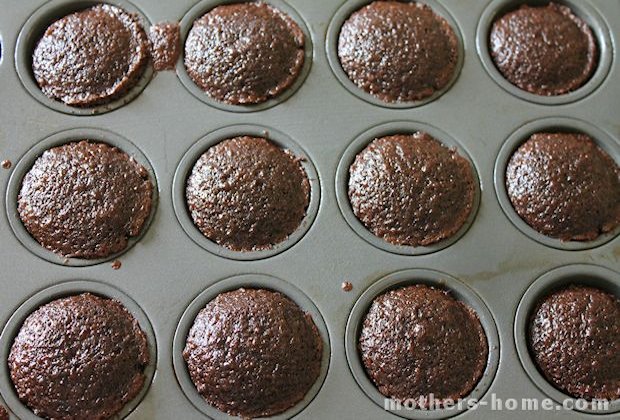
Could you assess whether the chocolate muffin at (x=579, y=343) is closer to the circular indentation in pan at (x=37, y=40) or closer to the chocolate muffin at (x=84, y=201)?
the chocolate muffin at (x=84, y=201)

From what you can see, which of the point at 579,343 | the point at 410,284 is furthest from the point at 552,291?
the point at 410,284

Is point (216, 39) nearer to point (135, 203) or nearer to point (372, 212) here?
point (135, 203)

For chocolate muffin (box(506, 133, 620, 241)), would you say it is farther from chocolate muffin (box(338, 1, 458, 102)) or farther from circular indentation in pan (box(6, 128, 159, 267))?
circular indentation in pan (box(6, 128, 159, 267))

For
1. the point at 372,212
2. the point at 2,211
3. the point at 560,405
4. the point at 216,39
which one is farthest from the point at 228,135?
the point at 560,405

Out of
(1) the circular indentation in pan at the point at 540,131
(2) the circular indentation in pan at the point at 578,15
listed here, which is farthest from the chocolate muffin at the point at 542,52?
(1) the circular indentation in pan at the point at 540,131

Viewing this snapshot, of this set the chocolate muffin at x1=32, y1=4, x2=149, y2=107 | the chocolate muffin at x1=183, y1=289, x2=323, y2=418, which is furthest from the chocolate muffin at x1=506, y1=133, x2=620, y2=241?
the chocolate muffin at x1=32, y1=4, x2=149, y2=107

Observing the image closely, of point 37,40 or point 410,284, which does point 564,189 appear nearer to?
point 410,284
